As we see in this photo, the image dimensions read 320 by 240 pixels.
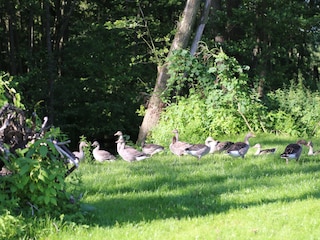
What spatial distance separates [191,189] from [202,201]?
30.1 inches

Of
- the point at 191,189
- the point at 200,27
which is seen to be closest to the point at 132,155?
the point at 191,189

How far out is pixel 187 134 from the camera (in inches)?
637

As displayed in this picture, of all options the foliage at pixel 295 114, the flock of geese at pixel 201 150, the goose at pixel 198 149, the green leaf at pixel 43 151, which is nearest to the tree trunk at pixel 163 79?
the foliage at pixel 295 114

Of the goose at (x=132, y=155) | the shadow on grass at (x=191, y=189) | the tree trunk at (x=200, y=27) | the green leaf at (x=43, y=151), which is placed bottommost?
the goose at (x=132, y=155)

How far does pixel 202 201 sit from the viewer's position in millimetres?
7234

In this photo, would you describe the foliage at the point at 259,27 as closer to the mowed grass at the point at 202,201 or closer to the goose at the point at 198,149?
the goose at the point at 198,149

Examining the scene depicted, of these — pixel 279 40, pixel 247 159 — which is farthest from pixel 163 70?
pixel 279 40

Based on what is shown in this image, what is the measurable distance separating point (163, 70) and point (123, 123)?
1129cm

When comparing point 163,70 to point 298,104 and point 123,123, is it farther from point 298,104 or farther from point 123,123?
point 123,123

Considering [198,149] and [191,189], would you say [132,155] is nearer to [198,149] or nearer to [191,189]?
[198,149]

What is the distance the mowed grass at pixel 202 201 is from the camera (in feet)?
18.8

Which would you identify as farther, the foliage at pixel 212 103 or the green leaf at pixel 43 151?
the foliage at pixel 212 103

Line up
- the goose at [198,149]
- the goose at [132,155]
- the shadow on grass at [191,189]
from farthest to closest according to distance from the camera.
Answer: the goose at [132,155] < the goose at [198,149] < the shadow on grass at [191,189]

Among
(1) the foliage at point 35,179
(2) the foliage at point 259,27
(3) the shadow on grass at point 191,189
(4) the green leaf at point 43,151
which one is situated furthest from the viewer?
(2) the foliage at point 259,27
